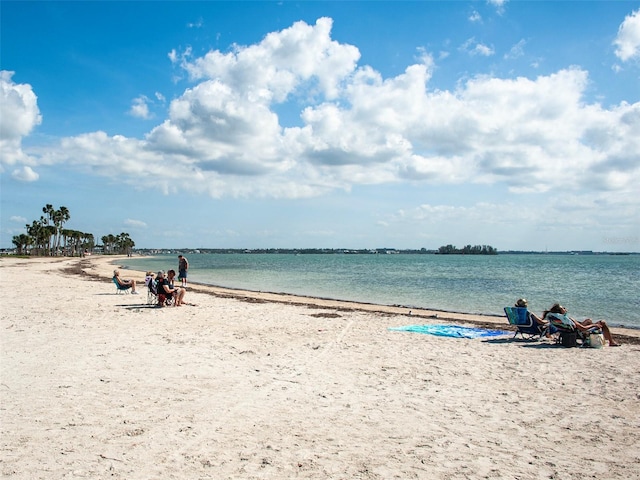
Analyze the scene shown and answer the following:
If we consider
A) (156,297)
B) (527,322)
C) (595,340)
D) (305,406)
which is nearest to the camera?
(305,406)

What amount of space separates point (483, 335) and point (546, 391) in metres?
5.08

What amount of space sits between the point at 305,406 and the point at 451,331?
753 centimetres

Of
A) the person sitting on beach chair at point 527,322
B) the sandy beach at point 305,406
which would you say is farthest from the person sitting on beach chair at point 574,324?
the sandy beach at point 305,406

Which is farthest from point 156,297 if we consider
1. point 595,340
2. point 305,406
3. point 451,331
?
point 595,340

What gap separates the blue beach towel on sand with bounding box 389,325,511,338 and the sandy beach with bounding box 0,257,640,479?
0.88m

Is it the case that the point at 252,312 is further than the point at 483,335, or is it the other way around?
the point at 252,312

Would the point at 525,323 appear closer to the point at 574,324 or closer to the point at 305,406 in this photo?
the point at 574,324

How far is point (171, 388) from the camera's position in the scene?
6.63 m

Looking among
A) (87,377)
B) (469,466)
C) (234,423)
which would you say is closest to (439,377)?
(469,466)

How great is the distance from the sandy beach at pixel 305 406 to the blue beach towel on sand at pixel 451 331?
88cm

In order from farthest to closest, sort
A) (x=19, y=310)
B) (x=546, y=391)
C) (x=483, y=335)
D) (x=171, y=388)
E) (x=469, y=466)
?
(x=19, y=310)
(x=483, y=335)
(x=546, y=391)
(x=171, y=388)
(x=469, y=466)

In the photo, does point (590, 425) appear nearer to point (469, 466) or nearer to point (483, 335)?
point (469, 466)

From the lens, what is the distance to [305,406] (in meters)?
6.11

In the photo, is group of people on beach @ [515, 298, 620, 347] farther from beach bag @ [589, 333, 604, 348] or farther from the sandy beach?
the sandy beach
